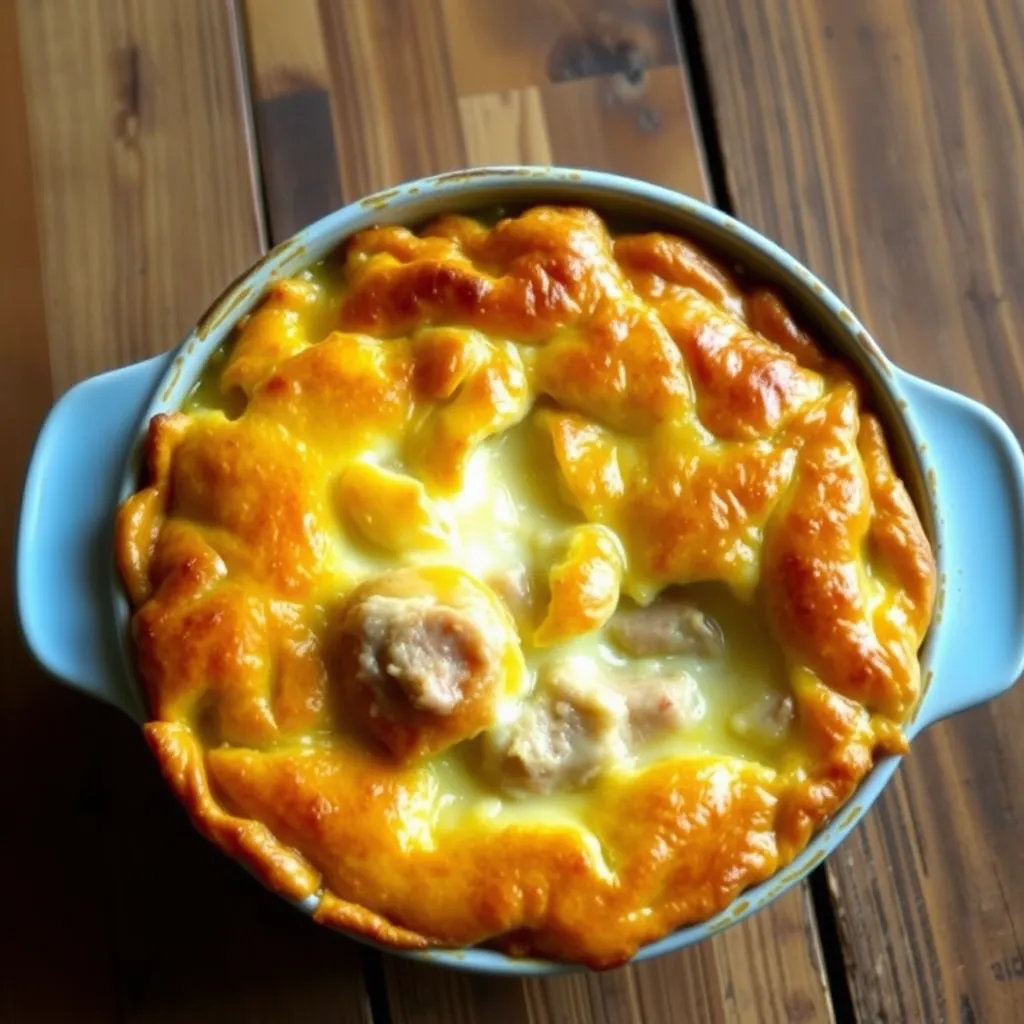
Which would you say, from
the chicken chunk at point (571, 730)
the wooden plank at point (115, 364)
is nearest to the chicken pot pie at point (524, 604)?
the chicken chunk at point (571, 730)

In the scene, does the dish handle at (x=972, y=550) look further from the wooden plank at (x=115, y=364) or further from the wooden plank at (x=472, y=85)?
the wooden plank at (x=115, y=364)

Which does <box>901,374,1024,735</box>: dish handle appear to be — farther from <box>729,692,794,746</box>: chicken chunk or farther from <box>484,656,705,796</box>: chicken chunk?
<box>484,656,705,796</box>: chicken chunk

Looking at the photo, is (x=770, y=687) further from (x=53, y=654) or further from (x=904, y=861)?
(x=53, y=654)

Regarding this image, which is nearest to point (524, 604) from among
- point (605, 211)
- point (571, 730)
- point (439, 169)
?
point (571, 730)

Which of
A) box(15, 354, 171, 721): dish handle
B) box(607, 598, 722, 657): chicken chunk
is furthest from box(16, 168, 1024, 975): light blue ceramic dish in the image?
box(607, 598, 722, 657): chicken chunk

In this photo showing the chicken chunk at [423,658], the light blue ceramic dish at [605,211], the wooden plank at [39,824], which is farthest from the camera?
the wooden plank at [39,824]

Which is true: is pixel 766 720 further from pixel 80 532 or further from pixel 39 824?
pixel 39 824
